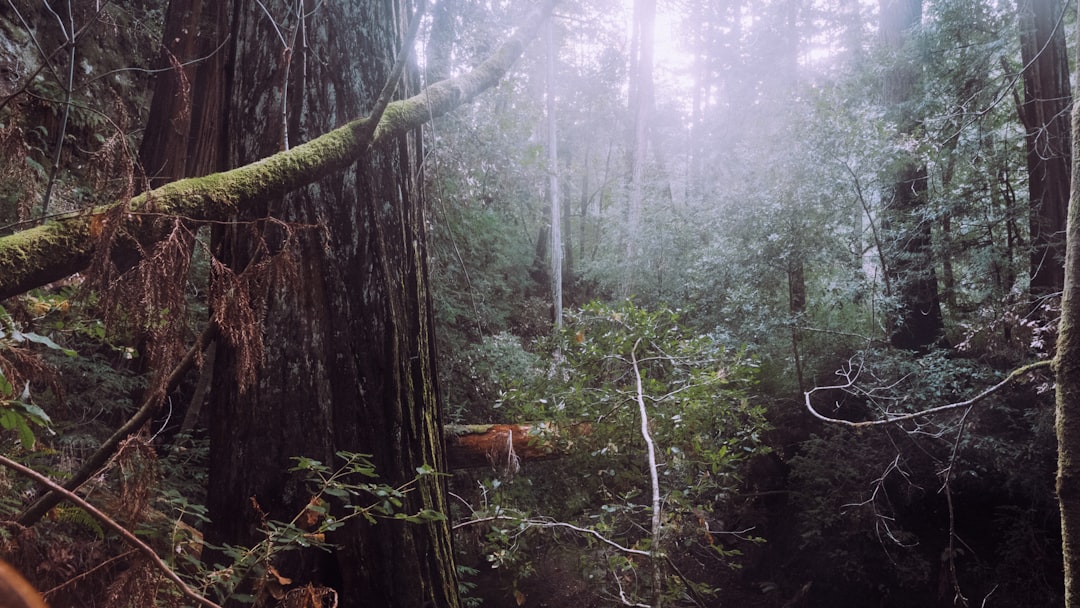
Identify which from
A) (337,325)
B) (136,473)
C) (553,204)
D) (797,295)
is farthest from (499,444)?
(553,204)

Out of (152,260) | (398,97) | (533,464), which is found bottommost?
(533,464)

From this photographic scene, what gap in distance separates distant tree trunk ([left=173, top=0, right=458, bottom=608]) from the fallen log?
2721 mm

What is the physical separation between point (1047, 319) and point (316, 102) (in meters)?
6.21

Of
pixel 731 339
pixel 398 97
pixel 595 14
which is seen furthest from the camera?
pixel 595 14

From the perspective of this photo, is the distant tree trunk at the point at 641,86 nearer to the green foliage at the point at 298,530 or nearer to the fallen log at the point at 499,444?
the fallen log at the point at 499,444

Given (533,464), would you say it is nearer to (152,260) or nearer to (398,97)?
(398,97)

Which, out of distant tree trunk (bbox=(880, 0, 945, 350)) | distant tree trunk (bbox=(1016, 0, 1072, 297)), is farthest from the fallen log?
distant tree trunk (bbox=(1016, 0, 1072, 297))

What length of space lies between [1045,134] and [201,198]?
7.68 meters

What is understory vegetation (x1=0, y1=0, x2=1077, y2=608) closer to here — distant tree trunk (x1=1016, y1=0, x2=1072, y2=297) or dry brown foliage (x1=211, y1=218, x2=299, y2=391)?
distant tree trunk (x1=1016, y1=0, x2=1072, y2=297)

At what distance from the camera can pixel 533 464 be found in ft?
19.9

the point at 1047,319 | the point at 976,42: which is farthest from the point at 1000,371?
the point at 976,42

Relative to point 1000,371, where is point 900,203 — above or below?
above

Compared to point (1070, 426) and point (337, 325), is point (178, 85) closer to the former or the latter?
point (337, 325)

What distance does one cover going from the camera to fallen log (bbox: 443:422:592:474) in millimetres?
5062
